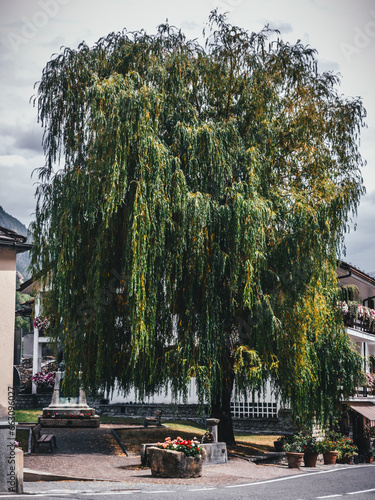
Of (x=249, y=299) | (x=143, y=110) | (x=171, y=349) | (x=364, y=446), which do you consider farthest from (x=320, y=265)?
(x=364, y=446)

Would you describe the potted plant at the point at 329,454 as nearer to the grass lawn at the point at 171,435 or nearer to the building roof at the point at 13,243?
the grass lawn at the point at 171,435

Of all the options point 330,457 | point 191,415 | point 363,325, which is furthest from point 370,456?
point 363,325

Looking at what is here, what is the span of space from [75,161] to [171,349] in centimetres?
645

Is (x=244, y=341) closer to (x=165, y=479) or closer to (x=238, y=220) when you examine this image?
(x=238, y=220)

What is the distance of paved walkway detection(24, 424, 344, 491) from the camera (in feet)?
48.1

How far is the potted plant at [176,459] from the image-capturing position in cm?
1520

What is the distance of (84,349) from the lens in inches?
731

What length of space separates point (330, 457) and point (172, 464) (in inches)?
348

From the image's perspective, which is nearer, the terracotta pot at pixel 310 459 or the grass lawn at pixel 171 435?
the terracotta pot at pixel 310 459

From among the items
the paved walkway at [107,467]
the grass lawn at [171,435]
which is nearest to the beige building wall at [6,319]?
the paved walkway at [107,467]

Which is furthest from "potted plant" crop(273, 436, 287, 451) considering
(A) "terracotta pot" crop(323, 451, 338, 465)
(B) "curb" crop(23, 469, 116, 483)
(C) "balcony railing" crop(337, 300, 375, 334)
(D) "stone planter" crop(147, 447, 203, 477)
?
(B) "curb" crop(23, 469, 116, 483)

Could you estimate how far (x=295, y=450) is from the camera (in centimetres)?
2052

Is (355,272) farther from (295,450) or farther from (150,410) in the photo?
(295,450)

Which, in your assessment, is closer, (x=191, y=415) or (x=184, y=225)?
(x=184, y=225)
